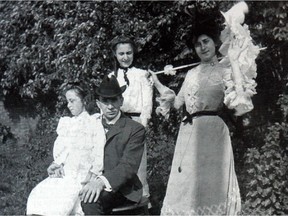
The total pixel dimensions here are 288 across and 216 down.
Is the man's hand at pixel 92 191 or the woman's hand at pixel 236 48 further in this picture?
the woman's hand at pixel 236 48

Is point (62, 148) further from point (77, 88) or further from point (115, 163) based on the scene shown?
point (115, 163)

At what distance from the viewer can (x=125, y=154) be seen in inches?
125

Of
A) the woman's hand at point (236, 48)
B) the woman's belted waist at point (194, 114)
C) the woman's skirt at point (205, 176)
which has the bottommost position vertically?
the woman's skirt at point (205, 176)

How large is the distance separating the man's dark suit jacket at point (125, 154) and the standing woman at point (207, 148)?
2.74ft

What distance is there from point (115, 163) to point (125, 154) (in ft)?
0.43

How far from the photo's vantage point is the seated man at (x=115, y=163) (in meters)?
3.01

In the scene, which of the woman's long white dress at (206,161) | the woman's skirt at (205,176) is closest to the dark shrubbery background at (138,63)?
the woman's long white dress at (206,161)

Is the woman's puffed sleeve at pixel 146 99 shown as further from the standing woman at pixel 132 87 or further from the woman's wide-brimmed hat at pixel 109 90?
the woman's wide-brimmed hat at pixel 109 90

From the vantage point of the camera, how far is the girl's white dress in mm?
4133

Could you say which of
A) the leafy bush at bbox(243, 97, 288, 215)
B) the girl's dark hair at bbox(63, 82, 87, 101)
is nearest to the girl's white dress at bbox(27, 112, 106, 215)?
the girl's dark hair at bbox(63, 82, 87, 101)

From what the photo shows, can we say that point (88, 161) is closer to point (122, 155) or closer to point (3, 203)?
point (122, 155)

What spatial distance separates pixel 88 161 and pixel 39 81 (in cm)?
298

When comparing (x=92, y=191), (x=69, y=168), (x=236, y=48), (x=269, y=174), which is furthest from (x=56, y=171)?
(x=269, y=174)

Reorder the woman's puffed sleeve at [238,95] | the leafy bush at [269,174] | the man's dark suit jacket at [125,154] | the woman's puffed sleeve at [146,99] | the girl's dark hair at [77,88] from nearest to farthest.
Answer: the man's dark suit jacket at [125,154], the woman's puffed sleeve at [238,95], the woman's puffed sleeve at [146,99], the girl's dark hair at [77,88], the leafy bush at [269,174]
